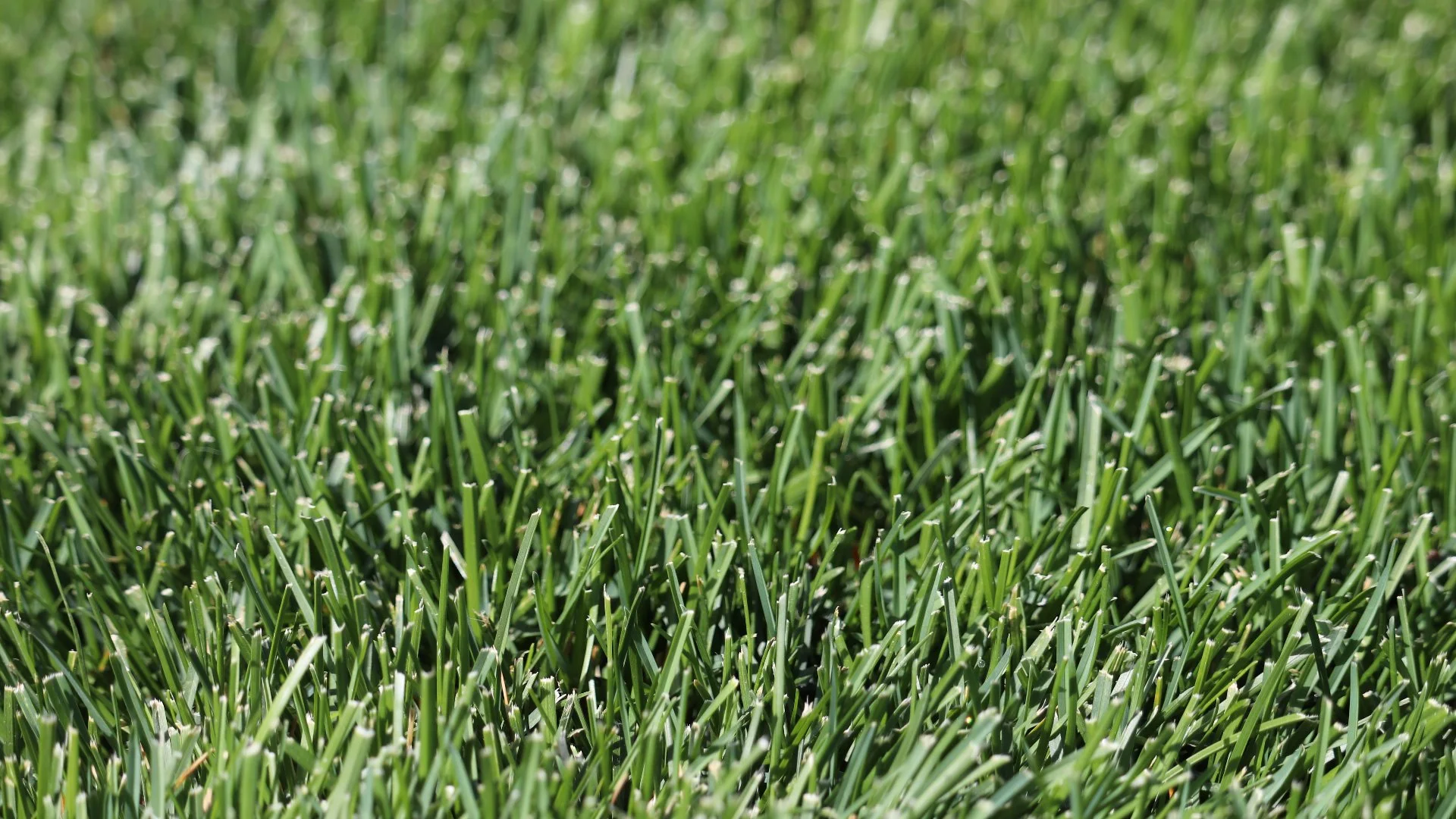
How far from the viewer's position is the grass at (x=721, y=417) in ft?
5.18

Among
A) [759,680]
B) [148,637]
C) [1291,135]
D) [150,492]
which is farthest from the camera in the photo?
[1291,135]

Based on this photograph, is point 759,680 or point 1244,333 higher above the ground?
point 1244,333

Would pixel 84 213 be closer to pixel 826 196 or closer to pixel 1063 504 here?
pixel 826 196

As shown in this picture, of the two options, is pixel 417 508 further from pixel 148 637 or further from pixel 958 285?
pixel 958 285

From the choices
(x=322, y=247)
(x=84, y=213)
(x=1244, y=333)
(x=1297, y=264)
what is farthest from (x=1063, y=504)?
(x=84, y=213)

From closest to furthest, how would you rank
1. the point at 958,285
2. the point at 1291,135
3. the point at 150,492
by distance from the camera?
the point at 150,492 → the point at 958,285 → the point at 1291,135

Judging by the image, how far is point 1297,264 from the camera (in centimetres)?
242

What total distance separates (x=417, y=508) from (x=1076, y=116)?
1819mm

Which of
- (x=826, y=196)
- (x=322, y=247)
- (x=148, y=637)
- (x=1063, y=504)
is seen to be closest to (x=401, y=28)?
(x=322, y=247)

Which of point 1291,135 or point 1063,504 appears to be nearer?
point 1063,504

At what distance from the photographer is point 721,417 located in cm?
217

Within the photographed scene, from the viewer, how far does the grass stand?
1579 millimetres

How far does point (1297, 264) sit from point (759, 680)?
4.58ft

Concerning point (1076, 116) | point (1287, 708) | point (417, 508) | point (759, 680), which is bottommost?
point (1287, 708)
